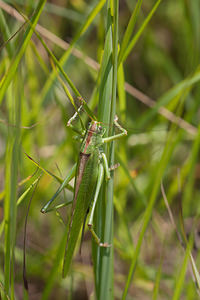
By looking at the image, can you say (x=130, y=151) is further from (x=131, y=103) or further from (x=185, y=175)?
(x=185, y=175)

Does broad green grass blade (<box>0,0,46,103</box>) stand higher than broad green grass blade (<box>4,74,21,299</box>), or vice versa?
broad green grass blade (<box>0,0,46,103</box>)

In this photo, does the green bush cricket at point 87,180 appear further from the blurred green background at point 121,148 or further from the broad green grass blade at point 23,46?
the broad green grass blade at point 23,46

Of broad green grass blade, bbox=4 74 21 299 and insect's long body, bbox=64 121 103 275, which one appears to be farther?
insect's long body, bbox=64 121 103 275

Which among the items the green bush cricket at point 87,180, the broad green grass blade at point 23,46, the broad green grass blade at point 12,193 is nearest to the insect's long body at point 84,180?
the green bush cricket at point 87,180

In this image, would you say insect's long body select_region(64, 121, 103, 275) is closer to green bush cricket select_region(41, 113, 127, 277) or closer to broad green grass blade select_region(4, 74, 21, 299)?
green bush cricket select_region(41, 113, 127, 277)

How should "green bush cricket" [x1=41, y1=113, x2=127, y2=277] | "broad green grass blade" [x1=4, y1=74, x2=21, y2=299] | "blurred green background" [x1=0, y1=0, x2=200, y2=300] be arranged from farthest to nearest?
1. "blurred green background" [x1=0, y1=0, x2=200, y2=300]
2. "green bush cricket" [x1=41, y1=113, x2=127, y2=277]
3. "broad green grass blade" [x1=4, y1=74, x2=21, y2=299]

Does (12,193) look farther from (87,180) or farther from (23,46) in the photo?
(23,46)

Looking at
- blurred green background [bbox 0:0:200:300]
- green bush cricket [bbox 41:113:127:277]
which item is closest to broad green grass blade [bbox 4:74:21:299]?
blurred green background [bbox 0:0:200:300]

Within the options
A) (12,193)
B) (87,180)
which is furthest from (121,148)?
(12,193)

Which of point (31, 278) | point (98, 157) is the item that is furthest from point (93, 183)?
point (31, 278)
